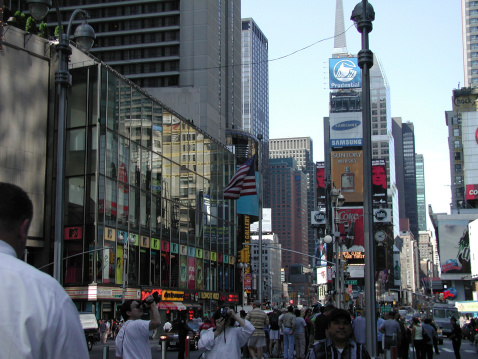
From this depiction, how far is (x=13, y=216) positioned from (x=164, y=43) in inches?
3783

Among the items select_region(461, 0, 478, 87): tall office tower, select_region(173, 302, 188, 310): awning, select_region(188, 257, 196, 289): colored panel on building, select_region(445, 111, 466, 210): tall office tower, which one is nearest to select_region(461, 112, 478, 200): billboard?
select_region(445, 111, 466, 210): tall office tower

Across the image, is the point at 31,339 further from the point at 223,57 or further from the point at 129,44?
the point at 223,57

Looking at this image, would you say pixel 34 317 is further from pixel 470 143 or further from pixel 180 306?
pixel 470 143

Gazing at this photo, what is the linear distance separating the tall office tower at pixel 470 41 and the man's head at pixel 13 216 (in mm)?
168148

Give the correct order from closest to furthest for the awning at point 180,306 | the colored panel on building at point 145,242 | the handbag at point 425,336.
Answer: the handbag at point 425,336, the colored panel on building at point 145,242, the awning at point 180,306

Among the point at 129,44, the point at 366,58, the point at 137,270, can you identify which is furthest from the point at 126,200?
the point at 129,44

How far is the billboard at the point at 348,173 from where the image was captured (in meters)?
132

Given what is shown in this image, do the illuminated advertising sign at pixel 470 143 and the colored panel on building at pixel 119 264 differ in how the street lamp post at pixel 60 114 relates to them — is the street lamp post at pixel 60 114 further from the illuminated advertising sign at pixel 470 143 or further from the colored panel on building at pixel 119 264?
the illuminated advertising sign at pixel 470 143

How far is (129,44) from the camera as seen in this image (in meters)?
98.2

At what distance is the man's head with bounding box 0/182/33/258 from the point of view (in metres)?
2.80

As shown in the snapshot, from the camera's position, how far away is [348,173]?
132125mm

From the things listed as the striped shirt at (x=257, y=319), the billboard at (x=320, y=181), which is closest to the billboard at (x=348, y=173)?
the billboard at (x=320, y=181)

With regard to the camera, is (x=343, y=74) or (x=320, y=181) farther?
Result: (x=343, y=74)

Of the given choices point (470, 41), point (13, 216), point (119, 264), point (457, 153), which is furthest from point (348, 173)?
point (13, 216)
